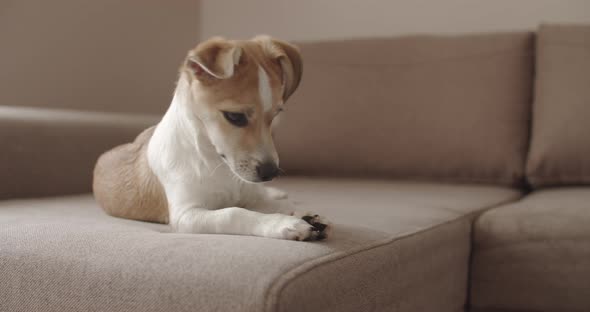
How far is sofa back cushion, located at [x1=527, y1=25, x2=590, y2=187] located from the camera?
2154mm

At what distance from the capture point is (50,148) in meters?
2.00

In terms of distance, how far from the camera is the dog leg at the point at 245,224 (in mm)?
1109

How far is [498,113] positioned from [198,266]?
5.65 feet

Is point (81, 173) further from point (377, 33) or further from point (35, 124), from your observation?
point (377, 33)

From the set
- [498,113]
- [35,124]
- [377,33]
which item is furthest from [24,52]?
[498,113]

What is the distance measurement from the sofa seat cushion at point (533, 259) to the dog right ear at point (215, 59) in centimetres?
84

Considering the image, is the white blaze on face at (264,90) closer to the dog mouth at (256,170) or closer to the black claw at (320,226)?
the dog mouth at (256,170)

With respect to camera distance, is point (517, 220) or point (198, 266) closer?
point (198, 266)

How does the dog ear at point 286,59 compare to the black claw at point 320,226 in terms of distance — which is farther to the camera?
the dog ear at point 286,59

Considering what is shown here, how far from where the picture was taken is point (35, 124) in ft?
6.43

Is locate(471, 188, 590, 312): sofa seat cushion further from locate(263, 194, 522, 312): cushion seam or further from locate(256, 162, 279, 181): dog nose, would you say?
locate(256, 162, 279, 181): dog nose

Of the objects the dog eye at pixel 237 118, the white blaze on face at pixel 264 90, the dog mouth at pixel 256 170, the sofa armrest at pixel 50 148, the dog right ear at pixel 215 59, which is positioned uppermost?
the dog right ear at pixel 215 59

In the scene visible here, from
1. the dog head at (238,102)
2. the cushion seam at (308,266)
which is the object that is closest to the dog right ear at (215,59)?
the dog head at (238,102)

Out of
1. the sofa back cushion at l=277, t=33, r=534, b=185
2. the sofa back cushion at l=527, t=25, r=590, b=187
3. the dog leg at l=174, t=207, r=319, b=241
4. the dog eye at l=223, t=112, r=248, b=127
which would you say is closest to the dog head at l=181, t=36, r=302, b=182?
the dog eye at l=223, t=112, r=248, b=127
